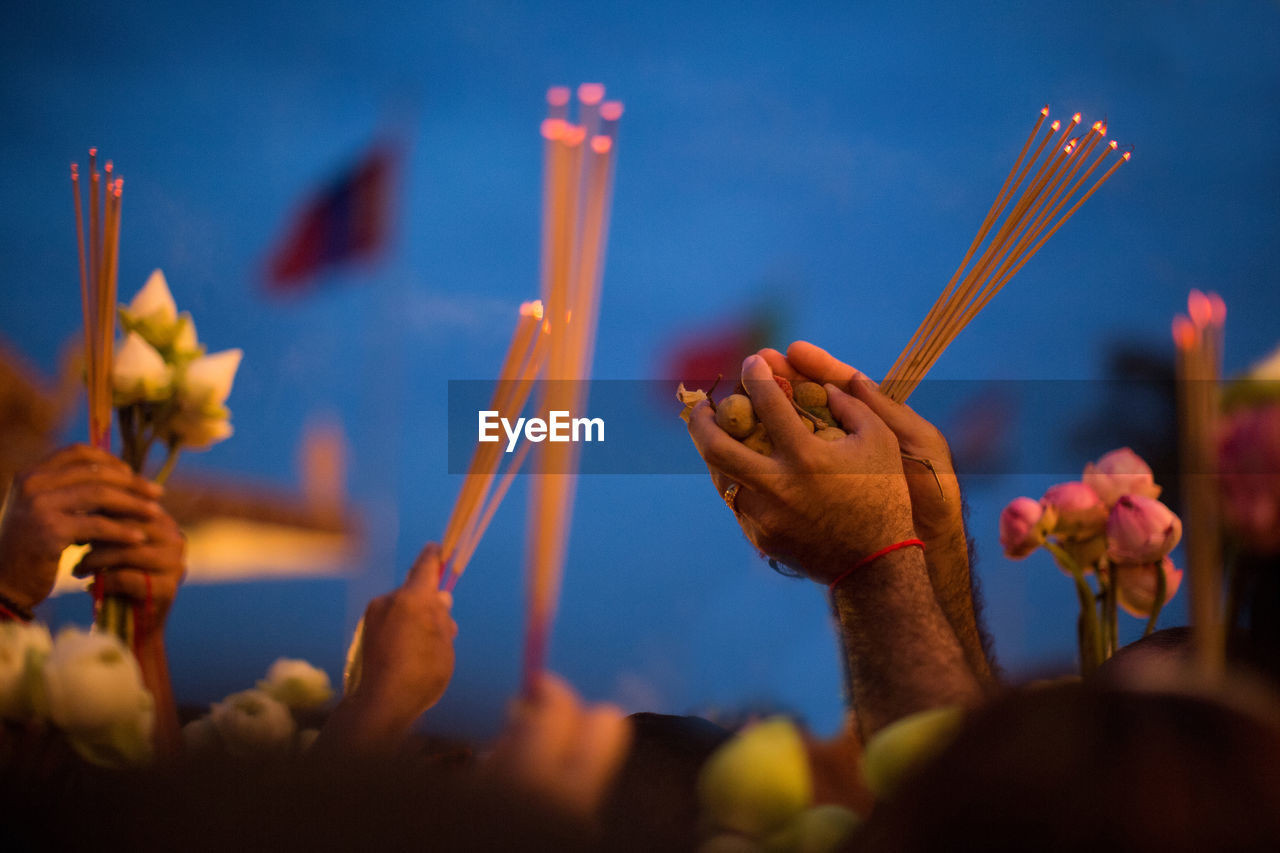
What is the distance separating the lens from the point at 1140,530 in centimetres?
89

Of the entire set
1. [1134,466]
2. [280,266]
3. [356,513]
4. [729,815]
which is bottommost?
[729,815]

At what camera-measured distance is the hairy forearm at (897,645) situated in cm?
78

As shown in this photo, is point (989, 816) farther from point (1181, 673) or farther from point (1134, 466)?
point (1134, 466)

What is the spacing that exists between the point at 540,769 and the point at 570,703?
0.08 m

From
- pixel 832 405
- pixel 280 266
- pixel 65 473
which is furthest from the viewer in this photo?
pixel 280 266

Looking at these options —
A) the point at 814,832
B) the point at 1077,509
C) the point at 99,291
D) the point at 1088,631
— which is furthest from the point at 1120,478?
the point at 99,291

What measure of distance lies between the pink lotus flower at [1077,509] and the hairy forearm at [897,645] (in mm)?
182

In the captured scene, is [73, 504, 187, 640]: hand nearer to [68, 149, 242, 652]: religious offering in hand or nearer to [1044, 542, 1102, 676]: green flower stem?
[68, 149, 242, 652]: religious offering in hand

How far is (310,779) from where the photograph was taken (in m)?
0.50

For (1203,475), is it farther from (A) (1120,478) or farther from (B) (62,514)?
(B) (62,514)

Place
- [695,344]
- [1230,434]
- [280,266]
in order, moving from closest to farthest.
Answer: [1230,434]
[280,266]
[695,344]

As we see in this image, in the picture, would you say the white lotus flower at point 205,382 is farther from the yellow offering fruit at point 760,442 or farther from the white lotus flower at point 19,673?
the yellow offering fruit at point 760,442

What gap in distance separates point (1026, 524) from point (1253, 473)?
1.71 feet

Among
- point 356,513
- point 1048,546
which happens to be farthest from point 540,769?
point 356,513
